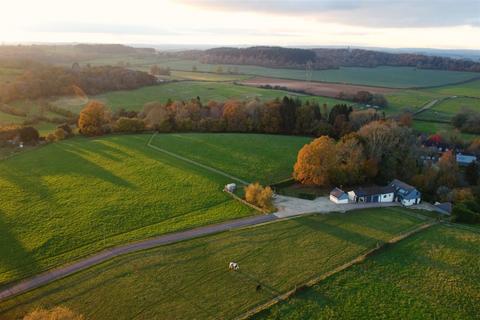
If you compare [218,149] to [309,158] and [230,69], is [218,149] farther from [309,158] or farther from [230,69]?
[230,69]

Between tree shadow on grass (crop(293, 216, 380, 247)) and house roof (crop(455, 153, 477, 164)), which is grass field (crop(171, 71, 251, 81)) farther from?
tree shadow on grass (crop(293, 216, 380, 247))

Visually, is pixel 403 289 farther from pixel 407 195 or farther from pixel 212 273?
pixel 407 195

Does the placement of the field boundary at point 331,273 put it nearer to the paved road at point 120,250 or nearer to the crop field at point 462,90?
the paved road at point 120,250

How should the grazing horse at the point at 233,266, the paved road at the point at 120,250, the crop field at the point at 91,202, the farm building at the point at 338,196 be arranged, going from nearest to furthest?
the paved road at the point at 120,250 < the grazing horse at the point at 233,266 < the crop field at the point at 91,202 < the farm building at the point at 338,196

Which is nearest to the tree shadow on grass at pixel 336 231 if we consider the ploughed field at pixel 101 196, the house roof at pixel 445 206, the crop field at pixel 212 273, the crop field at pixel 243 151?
the crop field at pixel 212 273

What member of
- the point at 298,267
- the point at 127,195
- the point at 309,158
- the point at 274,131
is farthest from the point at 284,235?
the point at 274,131
